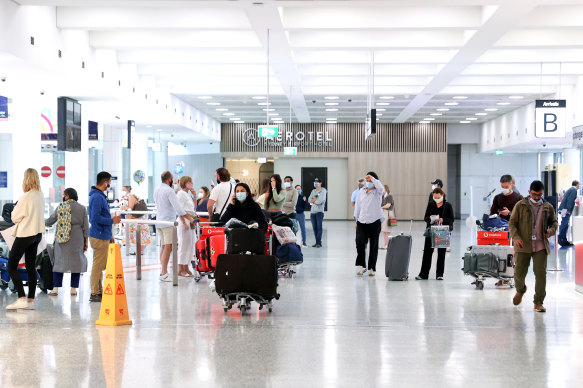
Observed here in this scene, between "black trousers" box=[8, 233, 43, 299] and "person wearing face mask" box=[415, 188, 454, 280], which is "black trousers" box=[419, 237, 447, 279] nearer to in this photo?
"person wearing face mask" box=[415, 188, 454, 280]

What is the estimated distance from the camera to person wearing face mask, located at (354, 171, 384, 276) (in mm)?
12078

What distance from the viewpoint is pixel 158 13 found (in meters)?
13.7

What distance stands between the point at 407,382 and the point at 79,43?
1165 centimetres

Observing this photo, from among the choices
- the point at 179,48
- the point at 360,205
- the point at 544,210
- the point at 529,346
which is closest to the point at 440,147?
the point at 179,48

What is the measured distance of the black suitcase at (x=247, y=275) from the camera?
8180 mm

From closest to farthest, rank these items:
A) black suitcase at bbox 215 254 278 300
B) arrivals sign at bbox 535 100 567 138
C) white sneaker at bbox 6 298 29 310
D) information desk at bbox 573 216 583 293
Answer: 1. black suitcase at bbox 215 254 278 300
2. white sneaker at bbox 6 298 29 310
3. information desk at bbox 573 216 583 293
4. arrivals sign at bbox 535 100 567 138

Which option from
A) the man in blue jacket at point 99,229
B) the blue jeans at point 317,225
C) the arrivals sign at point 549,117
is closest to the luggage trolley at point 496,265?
the man in blue jacket at point 99,229

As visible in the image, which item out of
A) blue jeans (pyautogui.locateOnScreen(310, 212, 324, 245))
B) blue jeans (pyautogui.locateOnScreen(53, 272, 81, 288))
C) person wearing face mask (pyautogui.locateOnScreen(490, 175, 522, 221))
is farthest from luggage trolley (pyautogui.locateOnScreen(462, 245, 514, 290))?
blue jeans (pyautogui.locateOnScreen(310, 212, 324, 245))

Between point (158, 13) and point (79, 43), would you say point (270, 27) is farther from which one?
point (79, 43)

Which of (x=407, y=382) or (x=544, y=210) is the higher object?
(x=544, y=210)

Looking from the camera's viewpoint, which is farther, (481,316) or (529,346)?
(481,316)

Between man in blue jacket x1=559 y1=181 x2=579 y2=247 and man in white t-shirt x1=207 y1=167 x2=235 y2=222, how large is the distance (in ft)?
34.4

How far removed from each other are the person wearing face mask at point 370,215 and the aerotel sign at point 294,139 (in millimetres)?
22976

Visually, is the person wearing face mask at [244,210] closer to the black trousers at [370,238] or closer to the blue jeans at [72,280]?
the blue jeans at [72,280]
